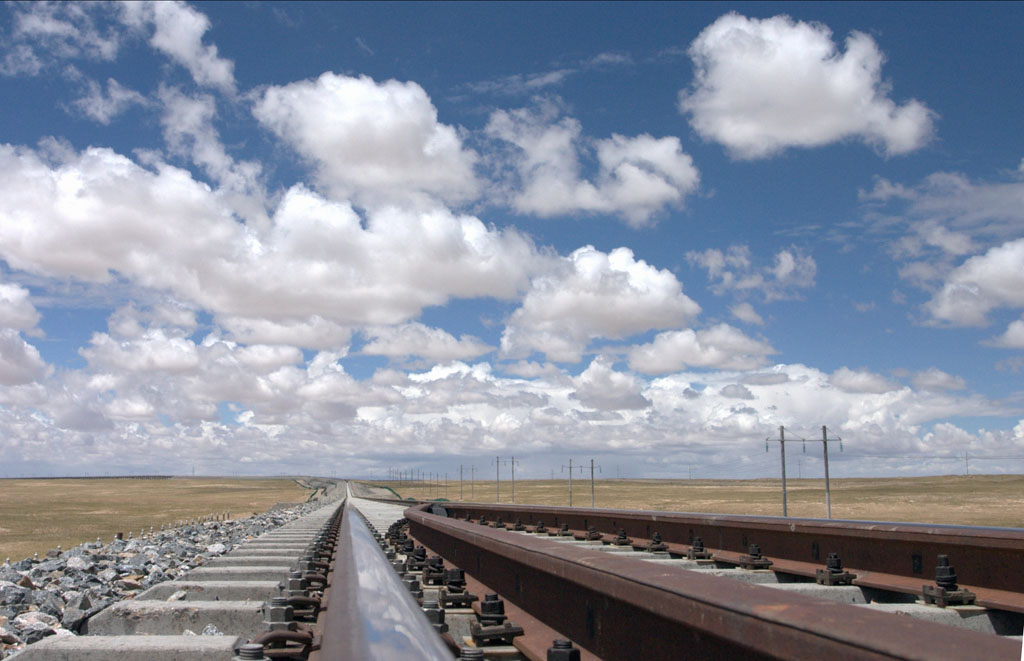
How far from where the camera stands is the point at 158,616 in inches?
203

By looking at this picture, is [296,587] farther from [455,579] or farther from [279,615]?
[279,615]

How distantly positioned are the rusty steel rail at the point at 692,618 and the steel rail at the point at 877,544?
102 inches

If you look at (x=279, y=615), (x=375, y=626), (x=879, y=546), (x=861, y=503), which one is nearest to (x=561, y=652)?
(x=375, y=626)

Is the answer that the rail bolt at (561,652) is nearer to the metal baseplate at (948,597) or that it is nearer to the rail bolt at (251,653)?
the rail bolt at (251,653)

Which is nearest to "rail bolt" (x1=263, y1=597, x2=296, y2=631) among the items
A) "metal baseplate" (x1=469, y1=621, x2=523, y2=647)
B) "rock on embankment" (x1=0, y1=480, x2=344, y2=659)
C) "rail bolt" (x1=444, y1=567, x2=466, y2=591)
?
"metal baseplate" (x1=469, y1=621, x2=523, y2=647)

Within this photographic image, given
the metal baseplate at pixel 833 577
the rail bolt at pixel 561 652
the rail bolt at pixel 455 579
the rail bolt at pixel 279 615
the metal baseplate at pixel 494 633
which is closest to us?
the rail bolt at pixel 561 652

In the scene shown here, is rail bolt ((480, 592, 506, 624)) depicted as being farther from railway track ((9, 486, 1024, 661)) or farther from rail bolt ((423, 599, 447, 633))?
rail bolt ((423, 599, 447, 633))

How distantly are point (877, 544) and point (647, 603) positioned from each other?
4.18m

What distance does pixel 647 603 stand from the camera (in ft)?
9.78

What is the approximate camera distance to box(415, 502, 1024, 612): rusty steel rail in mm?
5344

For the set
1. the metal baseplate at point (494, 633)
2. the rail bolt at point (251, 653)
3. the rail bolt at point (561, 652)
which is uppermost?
the rail bolt at point (251, 653)

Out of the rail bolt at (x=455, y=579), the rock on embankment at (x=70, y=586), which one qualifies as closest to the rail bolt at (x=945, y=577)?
the rail bolt at (x=455, y=579)

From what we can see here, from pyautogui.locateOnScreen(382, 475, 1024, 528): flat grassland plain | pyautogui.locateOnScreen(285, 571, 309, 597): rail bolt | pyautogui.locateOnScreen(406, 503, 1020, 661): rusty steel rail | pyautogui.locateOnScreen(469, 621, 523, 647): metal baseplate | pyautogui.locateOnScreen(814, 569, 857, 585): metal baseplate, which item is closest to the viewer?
pyautogui.locateOnScreen(406, 503, 1020, 661): rusty steel rail

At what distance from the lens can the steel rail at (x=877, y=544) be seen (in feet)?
17.6
